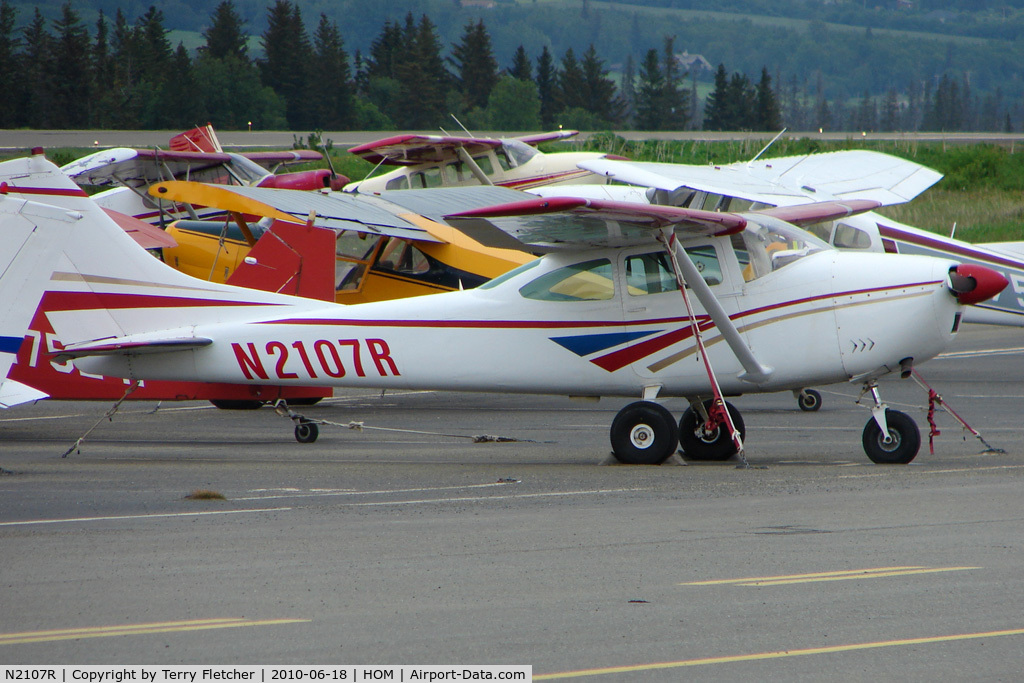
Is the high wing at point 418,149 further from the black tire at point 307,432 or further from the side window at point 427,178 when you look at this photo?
the black tire at point 307,432

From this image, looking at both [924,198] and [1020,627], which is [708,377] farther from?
[924,198]

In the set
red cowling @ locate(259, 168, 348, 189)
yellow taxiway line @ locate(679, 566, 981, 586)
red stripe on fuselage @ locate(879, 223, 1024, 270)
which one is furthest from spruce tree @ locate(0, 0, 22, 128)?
yellow taxiway line @ locate(679, 566, 981, 586)

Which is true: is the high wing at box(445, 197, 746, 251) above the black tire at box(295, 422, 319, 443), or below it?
above

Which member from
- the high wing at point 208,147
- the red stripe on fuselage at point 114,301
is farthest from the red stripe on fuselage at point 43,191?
the high wing at point 208,147

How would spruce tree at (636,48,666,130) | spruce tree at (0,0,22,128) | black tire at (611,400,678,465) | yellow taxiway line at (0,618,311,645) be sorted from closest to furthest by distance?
1. yellow taxiway line at (0,618,311,645)
2. black tire at (611,400,678,465)
3. spruce tree at (0,0,22,128)
4. spruce tree at (636,48,666,130)

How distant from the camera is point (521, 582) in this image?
219 inches

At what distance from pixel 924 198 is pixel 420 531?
35.9 m

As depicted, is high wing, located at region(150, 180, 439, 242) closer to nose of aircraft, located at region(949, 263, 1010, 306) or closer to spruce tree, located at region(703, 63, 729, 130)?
nose of aircraft, located at region(949, 263, 1010, 306)

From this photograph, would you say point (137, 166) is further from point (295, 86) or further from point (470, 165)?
point (295, 86)

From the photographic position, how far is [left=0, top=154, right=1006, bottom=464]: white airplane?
9102 millimetres

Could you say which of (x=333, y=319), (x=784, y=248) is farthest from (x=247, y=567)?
(x=784, y=248)

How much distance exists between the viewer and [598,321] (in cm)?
979
